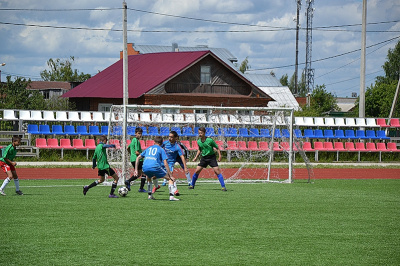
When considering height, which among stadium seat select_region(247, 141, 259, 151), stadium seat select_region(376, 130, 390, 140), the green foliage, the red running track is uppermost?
the green foliage

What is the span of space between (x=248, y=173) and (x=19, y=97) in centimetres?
3827

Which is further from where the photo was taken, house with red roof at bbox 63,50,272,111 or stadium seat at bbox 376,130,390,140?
house with red roof at bbox 63,50,272,111

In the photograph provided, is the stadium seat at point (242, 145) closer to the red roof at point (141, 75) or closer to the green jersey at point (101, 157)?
the green jersey at point (101, 157)

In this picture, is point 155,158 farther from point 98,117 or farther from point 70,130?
point 98,117

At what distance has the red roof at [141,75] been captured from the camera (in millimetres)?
50688

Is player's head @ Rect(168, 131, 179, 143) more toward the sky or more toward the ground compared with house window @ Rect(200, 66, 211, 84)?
more toward the ground

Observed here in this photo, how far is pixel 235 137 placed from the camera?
27562 mm

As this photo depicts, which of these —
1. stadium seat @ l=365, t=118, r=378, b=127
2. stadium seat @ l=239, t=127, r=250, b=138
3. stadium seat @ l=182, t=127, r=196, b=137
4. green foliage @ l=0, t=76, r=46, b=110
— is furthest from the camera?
green foliage @ l=0, t=76, r=46, b=110

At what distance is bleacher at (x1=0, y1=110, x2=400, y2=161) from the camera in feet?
87.0

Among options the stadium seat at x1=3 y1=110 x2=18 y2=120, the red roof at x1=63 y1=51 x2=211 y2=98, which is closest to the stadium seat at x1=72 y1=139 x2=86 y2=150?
the stadium seat at x1=3 y1=110 x2=18 y2=120

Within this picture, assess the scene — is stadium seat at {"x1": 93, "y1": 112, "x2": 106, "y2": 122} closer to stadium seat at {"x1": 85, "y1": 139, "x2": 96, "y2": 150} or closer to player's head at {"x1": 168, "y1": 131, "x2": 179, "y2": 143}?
stadium seat at {"x1": 85, "y1": 139, "x2": 96, "y2": 150}

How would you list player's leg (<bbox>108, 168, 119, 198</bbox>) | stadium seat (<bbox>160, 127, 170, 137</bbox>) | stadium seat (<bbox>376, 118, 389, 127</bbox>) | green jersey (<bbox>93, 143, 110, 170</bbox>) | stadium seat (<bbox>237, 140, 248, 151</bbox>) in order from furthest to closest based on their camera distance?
1. stadium seat (<bbox>376, 118, 389, 127</bbox>)
2. stadium seat (<bbox>160, 127, 170, 137</bbox>)
3. stadium seat (<bbox>237, 140, 248, 151</bbox>)
4. player's leg (<bbox>108, 168, 119, 198</bbox>)
5. green jersey (<bbox>93, 143, 110, 170</bbox>)

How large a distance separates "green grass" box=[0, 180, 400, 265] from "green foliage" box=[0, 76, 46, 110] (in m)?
40.7

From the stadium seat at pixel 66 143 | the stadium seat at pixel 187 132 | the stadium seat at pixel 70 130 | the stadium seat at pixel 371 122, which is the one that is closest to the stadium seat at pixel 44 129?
the stadium seat at pixel 70 130
